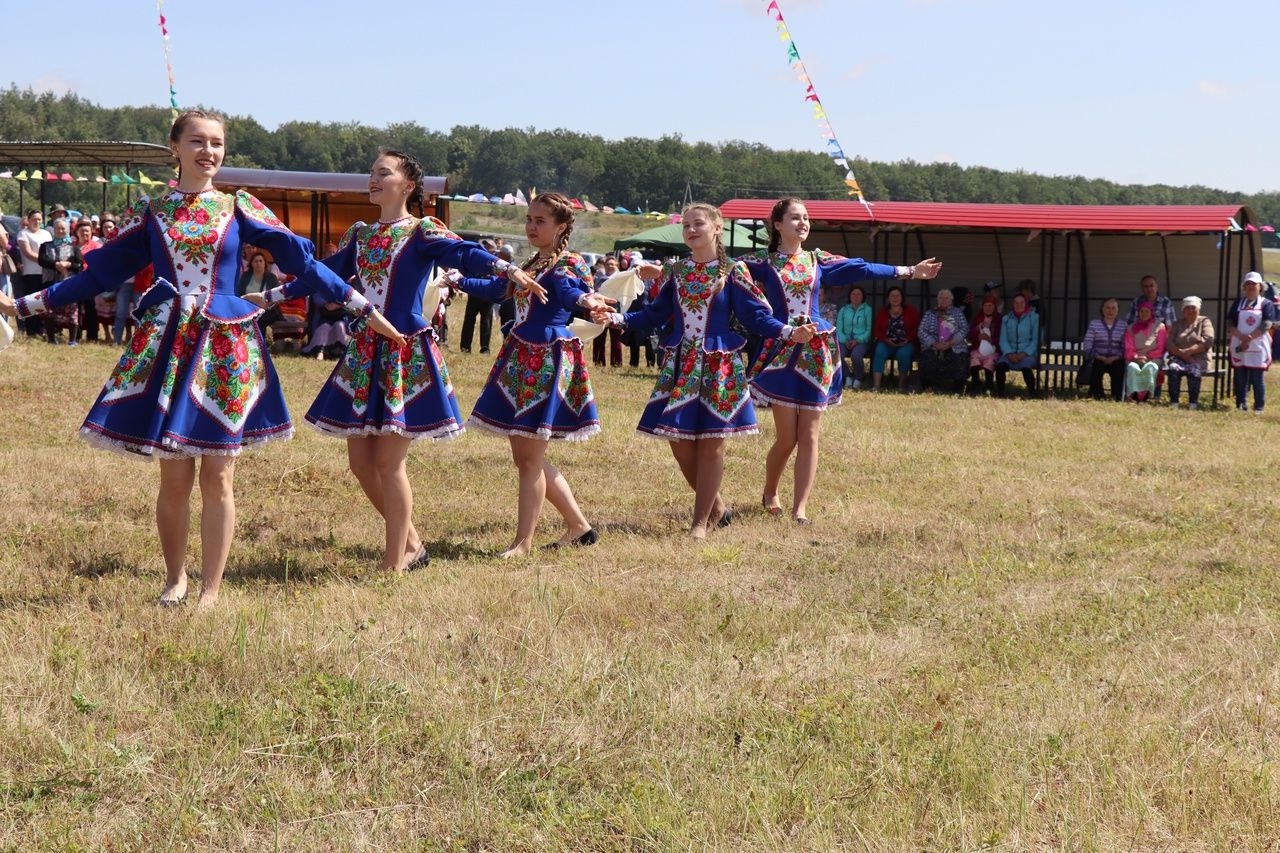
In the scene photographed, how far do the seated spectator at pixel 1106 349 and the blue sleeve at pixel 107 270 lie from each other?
13.4 m

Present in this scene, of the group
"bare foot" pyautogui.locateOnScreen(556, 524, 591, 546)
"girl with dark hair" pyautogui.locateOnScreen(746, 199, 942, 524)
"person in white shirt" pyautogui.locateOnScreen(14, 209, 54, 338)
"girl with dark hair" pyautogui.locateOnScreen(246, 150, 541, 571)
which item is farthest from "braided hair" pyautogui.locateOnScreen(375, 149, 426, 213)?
"person in white shirt" pyautogui.locateOnScreen(14, 209, 54, 338)

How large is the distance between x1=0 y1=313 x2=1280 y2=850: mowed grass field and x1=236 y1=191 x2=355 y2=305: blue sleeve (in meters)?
1.22

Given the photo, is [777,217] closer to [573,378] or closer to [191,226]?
[573,378]

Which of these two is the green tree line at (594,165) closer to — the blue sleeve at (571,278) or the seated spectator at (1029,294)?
the seated spectator at (1029,294)

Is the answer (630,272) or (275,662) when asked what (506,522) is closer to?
(630,272)

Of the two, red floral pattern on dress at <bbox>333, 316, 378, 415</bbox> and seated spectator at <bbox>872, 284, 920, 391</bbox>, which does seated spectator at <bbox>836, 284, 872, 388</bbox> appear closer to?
seated spectator at <bbox>872, 284, 920, 391</bbox>

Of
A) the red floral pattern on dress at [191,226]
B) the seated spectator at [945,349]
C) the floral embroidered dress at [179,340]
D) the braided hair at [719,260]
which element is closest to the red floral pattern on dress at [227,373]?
the floral embroidered dress at [179,340]

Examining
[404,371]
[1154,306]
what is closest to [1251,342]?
[1154,306]

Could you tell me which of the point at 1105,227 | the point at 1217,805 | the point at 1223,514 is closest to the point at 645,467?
the point at 1223,514

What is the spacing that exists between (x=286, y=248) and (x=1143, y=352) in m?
13.2

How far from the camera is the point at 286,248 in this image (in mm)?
5383

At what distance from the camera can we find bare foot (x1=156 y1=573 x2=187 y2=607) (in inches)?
215

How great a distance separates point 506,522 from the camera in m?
7.79

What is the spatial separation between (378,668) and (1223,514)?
19.5 feet
